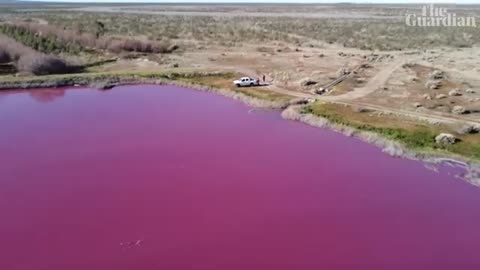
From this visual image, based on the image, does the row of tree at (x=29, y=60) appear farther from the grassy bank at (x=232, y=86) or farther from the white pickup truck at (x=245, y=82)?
the white pickup truck at (x=245, y=82)

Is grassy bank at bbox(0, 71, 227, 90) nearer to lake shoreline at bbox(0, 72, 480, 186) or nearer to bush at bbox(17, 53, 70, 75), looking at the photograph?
lake shoreline at bbox(0, 72, 480, 186)

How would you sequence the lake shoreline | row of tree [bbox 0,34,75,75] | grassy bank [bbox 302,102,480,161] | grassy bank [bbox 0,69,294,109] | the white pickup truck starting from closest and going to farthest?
the lake shoreline, grassy bank [bbox 302,102,480,161], grassy bank [bbox 0,69,294,109], the white pickup truck, row of tree [bbox 0,34,75,75]

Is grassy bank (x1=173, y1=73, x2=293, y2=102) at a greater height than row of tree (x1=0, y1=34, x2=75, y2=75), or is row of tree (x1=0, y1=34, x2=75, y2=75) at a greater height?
row of tree (x1=0, y1=34, x2=75, y2=75)

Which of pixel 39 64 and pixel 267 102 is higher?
pixel 39 64

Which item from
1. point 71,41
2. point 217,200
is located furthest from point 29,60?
point 217,200

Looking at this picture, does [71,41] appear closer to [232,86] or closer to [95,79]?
[95,79]

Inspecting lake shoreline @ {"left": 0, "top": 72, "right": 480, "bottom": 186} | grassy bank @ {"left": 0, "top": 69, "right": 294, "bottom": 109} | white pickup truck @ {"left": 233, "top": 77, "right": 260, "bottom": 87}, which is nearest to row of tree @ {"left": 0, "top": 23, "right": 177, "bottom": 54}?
grassy bank @ {"left": 0, "top": 69, "right": 294, "bottom": 109}
